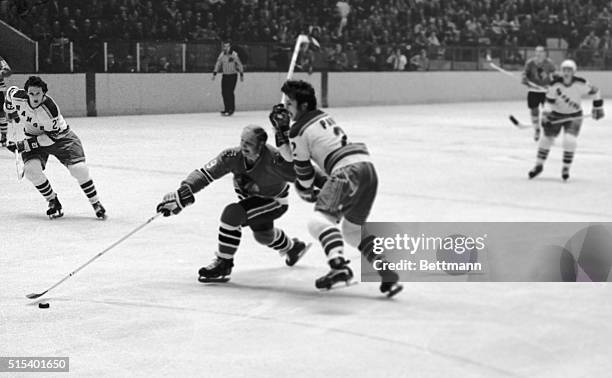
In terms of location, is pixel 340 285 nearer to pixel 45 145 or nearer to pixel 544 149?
pixel 45 145

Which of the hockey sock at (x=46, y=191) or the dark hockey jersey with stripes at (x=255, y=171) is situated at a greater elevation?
the dark hockey jersey with stripes at (x=255, y=171)

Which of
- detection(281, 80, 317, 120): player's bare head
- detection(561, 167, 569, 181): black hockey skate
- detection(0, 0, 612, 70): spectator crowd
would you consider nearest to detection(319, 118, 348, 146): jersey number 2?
detection(281, 80, 317, 120): player's bare head

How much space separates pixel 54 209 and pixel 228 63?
1304cm

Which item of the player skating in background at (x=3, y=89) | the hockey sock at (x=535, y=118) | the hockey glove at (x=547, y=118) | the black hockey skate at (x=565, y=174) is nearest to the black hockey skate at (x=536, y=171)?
the black hockey skate at (x=565, y=174)

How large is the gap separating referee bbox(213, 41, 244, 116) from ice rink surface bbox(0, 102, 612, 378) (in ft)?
33.8

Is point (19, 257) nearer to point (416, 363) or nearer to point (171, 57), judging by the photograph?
point (416, 363)

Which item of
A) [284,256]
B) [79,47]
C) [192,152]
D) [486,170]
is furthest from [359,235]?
[79,47]

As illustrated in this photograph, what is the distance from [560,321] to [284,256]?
2228 millimetres

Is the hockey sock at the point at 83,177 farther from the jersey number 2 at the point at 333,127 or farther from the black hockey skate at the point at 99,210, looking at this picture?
the jersey number 2 at the point at 333,127

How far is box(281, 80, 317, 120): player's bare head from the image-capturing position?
223 inches

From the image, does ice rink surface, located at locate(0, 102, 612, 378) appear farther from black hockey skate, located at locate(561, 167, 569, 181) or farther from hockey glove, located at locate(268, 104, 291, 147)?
hockey glove, located at locate(268, 104, 291, 147)

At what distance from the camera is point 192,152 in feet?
45.1

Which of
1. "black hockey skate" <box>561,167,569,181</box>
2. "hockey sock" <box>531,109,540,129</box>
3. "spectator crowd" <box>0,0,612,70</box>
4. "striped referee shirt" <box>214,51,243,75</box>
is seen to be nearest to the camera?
"black hockey skate" <box>561,167,569,181</box>

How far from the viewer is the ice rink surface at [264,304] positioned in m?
4.49
